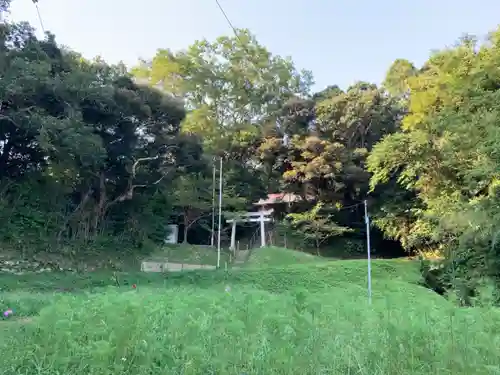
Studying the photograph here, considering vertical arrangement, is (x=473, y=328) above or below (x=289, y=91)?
below

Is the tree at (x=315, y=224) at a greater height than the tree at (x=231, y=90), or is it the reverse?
the tree at (x=231, y=90)

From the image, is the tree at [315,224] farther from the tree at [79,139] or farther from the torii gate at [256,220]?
the tree at [79,139]

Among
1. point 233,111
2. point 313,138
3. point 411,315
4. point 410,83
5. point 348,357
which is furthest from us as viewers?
point 233,111

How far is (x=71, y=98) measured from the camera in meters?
11.5

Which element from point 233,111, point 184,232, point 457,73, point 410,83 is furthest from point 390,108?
point 184,232

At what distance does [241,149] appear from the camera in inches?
880

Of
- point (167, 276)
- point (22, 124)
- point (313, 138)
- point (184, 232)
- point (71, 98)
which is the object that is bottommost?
point (167, 276)

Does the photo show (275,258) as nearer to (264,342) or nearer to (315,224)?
(315,224)

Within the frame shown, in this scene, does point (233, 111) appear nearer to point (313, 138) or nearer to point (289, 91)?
point (289, 91)

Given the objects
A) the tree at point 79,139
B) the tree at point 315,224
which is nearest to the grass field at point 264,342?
the tree at point 79,139

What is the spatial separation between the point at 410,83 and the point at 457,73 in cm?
410

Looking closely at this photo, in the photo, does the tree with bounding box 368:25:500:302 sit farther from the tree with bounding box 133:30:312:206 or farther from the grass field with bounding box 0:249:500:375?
the tree with bounding box 133:30:312:206

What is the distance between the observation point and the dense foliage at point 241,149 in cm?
1055

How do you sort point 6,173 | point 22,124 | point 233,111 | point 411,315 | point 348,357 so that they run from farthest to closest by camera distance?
point 233,111, point 6,173, point 22,124, point 411,315, point 348,357
